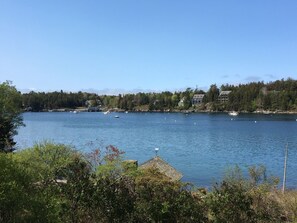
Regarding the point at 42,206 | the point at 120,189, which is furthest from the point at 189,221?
the point at 42,206

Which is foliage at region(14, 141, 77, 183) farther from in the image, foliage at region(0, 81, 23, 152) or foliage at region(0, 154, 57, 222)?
foliage at region(0, 81, 23, 152)

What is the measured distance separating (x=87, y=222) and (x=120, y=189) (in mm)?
1100

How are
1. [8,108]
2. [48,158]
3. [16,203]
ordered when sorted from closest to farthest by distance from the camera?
1. [16,203]
2. [48,158]
3. [8,108]

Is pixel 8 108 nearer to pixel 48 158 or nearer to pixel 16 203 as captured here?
pixel 48 158

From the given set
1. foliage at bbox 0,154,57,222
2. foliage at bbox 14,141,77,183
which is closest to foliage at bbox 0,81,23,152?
foliage at bbox 14,141,77,183

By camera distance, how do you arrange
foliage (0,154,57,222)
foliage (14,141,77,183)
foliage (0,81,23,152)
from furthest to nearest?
foliage (0,81,23,152)
foliage (14,141,77,183)
foliage (0,154,57,222)

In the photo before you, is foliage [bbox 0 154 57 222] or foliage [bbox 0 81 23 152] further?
foliage [bbox 0 81 23 152]

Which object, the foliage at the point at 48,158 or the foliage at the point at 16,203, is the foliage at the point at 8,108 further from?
the foliage at the point at 16,203

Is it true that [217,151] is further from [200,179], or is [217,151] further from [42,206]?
[42,206]

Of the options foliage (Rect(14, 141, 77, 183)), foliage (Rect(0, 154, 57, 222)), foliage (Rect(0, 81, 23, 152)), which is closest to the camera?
foliage (Rect(0, 154, 57, 222))

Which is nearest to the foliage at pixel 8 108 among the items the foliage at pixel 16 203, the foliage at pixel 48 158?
the foliage at pixel 48 158

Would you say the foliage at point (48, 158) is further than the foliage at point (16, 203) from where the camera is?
Yes

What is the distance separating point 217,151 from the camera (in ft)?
202

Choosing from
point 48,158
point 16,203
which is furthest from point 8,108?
point 16,203
